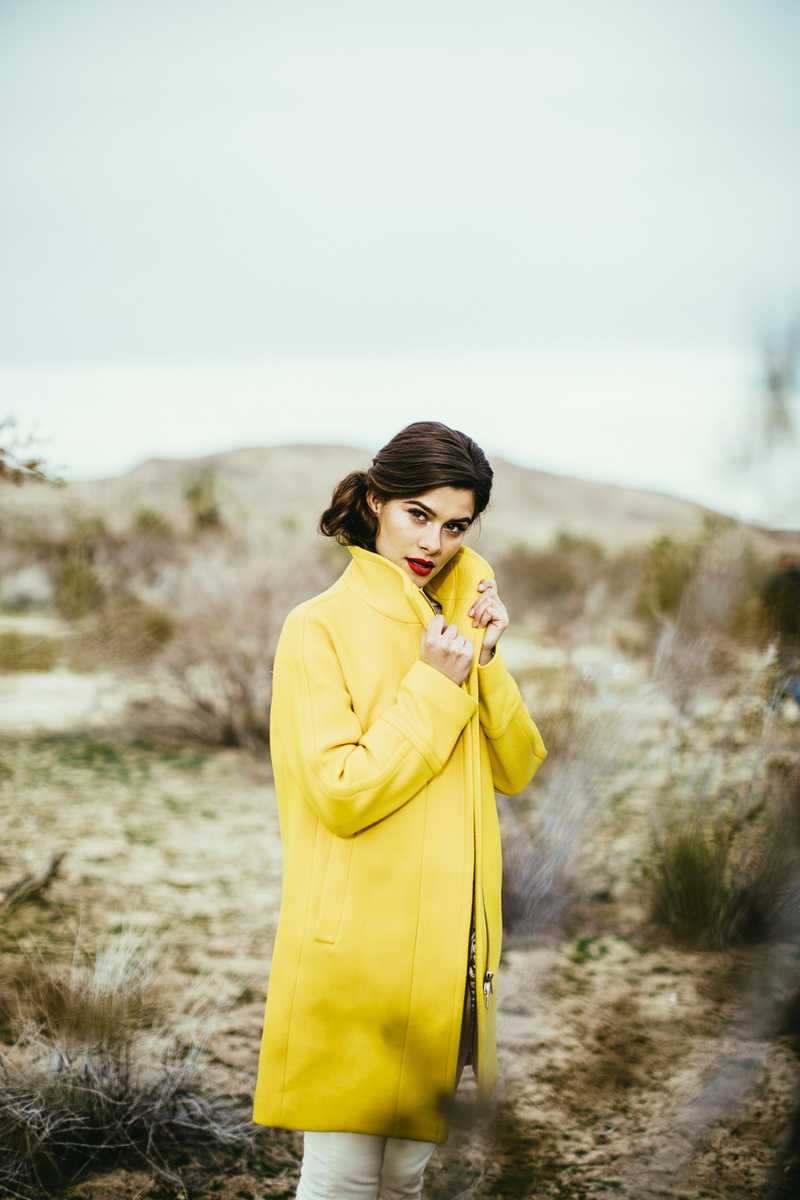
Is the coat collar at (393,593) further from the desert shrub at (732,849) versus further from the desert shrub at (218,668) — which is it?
the desert shrub at (218,668)

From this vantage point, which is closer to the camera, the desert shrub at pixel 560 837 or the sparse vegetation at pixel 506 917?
the sparse vegetation at pixel 506 917

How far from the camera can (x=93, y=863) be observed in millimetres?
4340

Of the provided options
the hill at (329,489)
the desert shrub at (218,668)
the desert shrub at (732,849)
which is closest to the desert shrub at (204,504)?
the desert shrub at (218,668)

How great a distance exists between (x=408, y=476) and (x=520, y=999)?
263cm

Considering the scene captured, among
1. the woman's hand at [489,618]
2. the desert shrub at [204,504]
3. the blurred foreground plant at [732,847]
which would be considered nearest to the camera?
the woman's hand at [489,618]

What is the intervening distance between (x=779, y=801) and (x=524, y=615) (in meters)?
12.9

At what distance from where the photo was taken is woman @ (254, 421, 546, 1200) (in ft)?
4.19

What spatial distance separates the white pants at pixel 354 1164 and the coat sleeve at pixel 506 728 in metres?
0.64

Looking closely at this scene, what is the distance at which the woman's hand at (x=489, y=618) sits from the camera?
1.45 meters

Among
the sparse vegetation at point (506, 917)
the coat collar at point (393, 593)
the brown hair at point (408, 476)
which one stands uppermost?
the brown hair at point (408, 476)

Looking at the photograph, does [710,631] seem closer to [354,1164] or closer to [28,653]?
[354,1164]

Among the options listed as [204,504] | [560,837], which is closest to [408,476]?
[560,837]

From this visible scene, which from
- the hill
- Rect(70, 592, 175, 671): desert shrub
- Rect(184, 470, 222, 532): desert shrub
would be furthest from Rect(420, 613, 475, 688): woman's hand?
the hill

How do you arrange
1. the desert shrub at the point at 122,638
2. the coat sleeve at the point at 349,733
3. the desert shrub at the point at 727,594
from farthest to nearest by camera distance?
the desert shrub at the point at 122,638, the desert shrub at the point at 727,594, the coat sleeve at the point at 349,733
